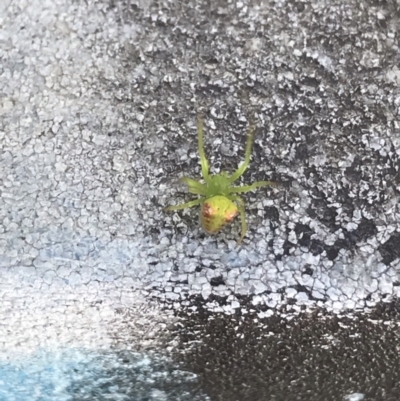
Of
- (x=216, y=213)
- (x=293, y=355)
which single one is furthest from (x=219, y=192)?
(x=293, y=355)

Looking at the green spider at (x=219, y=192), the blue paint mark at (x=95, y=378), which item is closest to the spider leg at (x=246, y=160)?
the green spider at (x=219, y=192)

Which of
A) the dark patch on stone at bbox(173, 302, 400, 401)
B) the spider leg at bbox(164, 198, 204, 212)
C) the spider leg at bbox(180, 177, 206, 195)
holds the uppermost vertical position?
the spider leg at bbox(180, 177, 206, 195)

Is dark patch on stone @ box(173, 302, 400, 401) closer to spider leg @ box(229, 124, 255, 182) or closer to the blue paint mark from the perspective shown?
the blue paint mark

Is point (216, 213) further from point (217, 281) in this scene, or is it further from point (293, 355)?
point (293, 355)

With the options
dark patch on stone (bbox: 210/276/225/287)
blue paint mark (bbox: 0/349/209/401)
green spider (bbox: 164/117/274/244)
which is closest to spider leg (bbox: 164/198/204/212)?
green spider (bbox: 164/117/274/244)

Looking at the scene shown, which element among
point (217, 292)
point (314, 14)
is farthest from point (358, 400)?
point (314, 14)

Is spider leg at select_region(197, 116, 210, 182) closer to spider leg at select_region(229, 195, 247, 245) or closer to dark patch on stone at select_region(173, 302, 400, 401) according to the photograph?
spider leg at select_region(229, 195, 247, 245)

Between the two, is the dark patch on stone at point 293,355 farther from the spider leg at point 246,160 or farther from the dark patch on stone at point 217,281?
the spider leg at point 246,160

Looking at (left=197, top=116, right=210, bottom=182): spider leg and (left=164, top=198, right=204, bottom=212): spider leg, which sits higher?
(left=197, top=116, right=210, bottom=182): spider leg
